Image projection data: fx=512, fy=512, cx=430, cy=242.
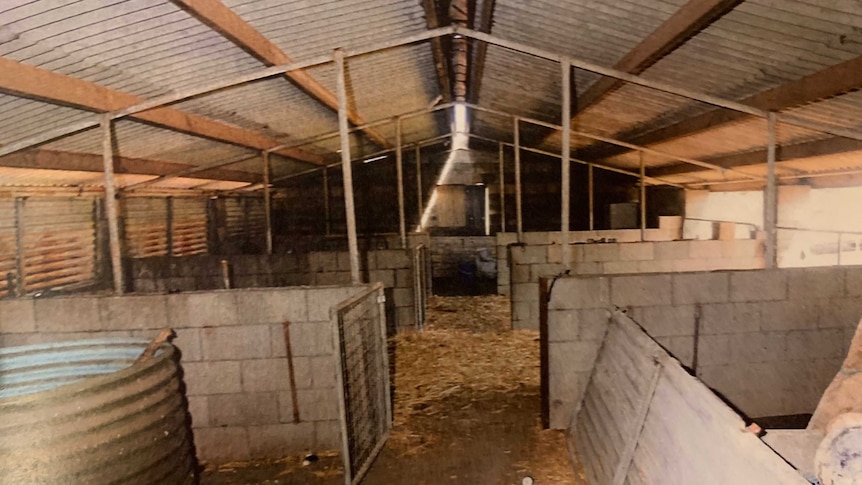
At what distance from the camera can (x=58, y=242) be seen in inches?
313

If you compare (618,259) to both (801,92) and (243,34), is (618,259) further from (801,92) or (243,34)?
(243,34)

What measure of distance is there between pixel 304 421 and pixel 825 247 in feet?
31.6

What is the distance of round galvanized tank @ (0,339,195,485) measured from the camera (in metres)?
2.85

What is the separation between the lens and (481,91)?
Result: 7727 mm

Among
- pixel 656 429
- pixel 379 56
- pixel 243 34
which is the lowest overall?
pixel 656 429

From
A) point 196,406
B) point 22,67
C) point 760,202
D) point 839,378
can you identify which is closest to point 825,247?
point 760,202

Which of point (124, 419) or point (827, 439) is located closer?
point (827, 439)

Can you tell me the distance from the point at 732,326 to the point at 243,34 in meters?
4.59

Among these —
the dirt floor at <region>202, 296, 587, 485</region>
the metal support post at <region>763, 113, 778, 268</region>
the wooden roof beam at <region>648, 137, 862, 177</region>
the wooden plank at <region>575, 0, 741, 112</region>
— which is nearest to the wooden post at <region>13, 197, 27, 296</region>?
the dirt floor at <region>202, 296, 587, 485</region>

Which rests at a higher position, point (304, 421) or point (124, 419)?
point (124, 419)

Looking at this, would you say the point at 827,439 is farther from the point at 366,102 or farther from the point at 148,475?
the point at 366,102

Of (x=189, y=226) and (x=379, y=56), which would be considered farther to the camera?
(x=189, y=226)

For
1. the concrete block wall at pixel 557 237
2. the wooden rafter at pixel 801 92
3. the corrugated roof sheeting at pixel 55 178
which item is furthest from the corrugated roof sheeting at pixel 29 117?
the concrete block wall at pixel 557 237

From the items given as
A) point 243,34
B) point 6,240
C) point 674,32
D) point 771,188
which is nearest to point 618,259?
point 771,188
